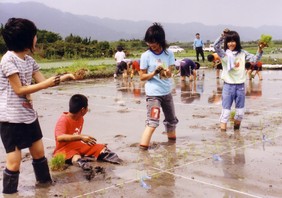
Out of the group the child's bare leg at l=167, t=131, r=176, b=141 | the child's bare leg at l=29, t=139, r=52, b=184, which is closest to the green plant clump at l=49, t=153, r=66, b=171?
the child's bare leg at l=29, t=139, r=52, b=184

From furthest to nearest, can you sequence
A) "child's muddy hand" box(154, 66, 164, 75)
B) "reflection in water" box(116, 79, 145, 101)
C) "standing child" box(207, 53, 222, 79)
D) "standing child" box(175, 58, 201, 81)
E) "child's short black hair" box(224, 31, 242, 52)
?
1. "standing child" box(207, 53, 222, 79)
2. "standing child" box(175, 58, 201, 81)
3. "reflection in water" box(116, 79, 145, 101)
4. "child's short black hair" box(224, 31, 242, 52)
5. "child's muddy hand" box(154, 66, 164, 75)

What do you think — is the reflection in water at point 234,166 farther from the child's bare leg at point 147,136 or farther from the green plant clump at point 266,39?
the green plant clump at point 266,39

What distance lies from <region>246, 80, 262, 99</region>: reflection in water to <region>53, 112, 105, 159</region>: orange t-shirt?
21.5 feet

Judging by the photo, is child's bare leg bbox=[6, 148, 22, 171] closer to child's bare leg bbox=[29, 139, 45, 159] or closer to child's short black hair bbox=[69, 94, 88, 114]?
child's bare leg bbox=[29, 139, 45, 159]

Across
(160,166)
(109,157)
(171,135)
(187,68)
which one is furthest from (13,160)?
(187,68)

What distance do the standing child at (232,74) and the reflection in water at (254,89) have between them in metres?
4.21

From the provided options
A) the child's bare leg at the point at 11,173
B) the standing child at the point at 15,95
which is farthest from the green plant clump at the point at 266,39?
the child's bare leg at the point at 11,173

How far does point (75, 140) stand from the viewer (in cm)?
500

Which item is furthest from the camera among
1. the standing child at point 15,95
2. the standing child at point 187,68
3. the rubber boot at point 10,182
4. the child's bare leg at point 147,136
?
the standing child at point 187,68

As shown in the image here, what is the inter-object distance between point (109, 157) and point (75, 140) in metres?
0.60

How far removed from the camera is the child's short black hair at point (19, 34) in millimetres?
4234

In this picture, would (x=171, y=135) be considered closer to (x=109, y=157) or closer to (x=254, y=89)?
(x=109, y=157)

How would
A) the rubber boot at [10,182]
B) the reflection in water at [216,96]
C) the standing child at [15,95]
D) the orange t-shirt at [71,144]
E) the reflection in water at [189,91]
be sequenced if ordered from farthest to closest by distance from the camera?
the reflection in water at [189,91] < the reflection in water at [216,96] < the orange t-shirt at [71,144] < the rubber boot at [10,182] < the standing child at [15,95]

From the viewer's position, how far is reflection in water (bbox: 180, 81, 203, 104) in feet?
36.6
